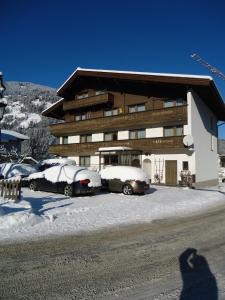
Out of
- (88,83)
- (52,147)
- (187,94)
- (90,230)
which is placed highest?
(88,83)

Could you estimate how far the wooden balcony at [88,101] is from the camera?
29.2 m

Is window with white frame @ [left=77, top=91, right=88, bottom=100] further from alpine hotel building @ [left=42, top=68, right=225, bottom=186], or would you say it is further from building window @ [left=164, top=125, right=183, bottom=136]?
building window @ [left=164, top=125, right=183, bottom=136]

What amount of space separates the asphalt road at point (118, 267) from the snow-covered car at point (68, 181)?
713 cm

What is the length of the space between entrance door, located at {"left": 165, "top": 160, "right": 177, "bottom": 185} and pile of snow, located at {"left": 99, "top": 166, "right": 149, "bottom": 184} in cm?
798

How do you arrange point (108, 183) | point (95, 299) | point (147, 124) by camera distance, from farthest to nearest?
point (147, 124) < point (108, 183) < point (95, 299)

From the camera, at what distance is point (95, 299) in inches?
159

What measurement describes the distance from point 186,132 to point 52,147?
17.2 meters

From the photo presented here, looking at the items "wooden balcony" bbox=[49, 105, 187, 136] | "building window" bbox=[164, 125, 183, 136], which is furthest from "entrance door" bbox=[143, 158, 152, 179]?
"wooden balcony" bbox=[49, 105, 187, 136]

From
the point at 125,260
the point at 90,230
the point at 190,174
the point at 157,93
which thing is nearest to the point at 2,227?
the point at 90,230

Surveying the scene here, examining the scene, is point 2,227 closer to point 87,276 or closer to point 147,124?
point 87,276

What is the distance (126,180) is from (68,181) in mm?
3560

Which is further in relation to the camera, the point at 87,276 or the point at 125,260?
the point at 125,260

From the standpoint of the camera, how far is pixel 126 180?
55.2 feet

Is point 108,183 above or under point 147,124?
under
